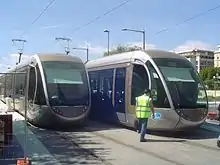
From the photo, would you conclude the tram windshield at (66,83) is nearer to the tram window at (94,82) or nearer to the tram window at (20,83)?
the tram window at (20,83)

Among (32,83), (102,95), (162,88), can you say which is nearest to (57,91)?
(32,83)

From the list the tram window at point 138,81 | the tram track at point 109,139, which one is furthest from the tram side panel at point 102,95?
the tram window at point 138,81

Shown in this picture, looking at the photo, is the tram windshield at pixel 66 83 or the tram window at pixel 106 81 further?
the tram window at pixel 106 81

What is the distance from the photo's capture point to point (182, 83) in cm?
1448

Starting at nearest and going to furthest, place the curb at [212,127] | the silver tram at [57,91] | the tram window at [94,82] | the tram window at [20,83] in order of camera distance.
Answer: the silver tram at [57,91]
the curb at [212,127]
the tram window at [20,83]
the tram window at [94,82]

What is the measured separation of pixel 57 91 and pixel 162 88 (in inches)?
164

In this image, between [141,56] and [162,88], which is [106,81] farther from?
[162,88]

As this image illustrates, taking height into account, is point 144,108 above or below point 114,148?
above

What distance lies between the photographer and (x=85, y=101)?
16.4m

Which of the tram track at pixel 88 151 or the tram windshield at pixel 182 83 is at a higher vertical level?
the tram windshield at pixel 182 83

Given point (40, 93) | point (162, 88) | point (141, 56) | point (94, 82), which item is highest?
point (141, 56)

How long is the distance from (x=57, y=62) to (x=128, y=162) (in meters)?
8.07

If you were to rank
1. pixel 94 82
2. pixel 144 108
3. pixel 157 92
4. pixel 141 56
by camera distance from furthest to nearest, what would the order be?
pixel 94 82 < pixel 141 56 < pixel 157 92 < pixel 144 108

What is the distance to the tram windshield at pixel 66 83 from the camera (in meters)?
16.0
